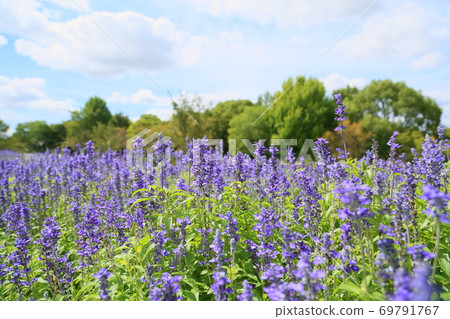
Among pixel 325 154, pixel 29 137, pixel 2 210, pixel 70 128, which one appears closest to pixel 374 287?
pixel 325 154

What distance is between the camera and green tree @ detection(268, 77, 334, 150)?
3005 centimetres

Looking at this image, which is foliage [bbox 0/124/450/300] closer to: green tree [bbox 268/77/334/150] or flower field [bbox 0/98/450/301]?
flower field [bbox 0/98/450/301]

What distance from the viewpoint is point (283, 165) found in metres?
10.0

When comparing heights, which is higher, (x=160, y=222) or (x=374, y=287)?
(x=160, y=222)

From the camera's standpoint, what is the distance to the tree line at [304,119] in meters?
28.1

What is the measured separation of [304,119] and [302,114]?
1285mm

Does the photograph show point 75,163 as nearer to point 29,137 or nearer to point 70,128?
point 70,128

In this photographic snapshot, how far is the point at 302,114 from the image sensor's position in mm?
32344

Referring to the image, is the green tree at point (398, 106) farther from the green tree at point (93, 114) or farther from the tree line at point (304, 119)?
the green tree at point (93, 114)

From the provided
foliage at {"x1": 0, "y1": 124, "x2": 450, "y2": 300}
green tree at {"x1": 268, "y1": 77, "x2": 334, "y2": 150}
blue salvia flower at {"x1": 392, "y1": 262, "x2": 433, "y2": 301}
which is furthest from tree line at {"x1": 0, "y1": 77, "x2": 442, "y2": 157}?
blue salvia flower at {"x1": 392, "y1": 262, "x2": 433, "y2": 301}

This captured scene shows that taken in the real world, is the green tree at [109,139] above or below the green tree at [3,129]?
below

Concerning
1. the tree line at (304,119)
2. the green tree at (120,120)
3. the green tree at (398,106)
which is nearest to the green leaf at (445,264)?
the tree line at (304,119)

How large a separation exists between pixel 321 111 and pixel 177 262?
30135 millimetres

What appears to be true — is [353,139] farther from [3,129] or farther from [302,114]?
[3,129]
